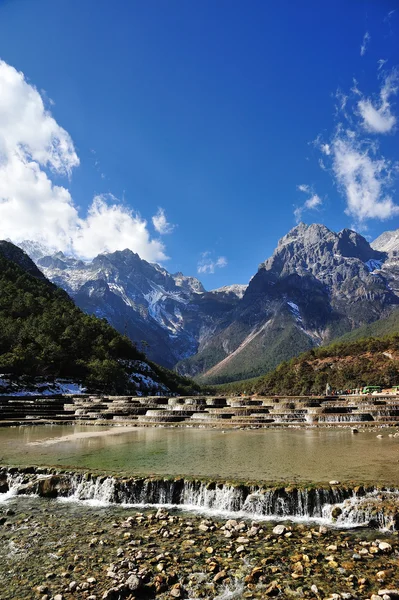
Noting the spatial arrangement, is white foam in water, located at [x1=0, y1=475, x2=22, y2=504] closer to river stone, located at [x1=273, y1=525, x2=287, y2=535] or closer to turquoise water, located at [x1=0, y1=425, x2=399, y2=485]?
turquoise water, located at [x1=0, y1=425, x2=399, y2=485]

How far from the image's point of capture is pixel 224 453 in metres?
22.5

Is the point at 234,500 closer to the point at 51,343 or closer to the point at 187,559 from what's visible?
the point at 187,559

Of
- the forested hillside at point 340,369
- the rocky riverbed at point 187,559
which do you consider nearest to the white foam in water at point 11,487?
the rocky riverbed at point 187,559

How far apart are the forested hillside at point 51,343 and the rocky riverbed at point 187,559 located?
232ft

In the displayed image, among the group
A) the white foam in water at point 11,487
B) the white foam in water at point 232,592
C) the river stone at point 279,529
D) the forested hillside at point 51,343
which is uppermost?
the forested hillside at point 51,343

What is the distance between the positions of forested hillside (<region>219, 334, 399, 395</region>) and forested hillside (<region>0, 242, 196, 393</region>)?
200 ft

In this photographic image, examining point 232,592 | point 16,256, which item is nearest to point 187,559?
point 232,592

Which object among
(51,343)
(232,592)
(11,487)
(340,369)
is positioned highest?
(51,343)

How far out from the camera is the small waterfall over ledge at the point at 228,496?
1327 cm

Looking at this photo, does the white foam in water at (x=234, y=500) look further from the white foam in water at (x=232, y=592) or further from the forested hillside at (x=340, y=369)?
the forested hillside at (x=340, y=369)

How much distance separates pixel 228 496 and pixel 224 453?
305 inches

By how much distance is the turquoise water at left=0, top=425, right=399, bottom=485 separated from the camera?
17375 mm

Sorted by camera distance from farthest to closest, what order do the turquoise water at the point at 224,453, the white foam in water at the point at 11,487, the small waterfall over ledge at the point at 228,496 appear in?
the turquoise water at the point at 224,453, the white foam in water at the point at 11,487, the small waterfall over ledge at the point at 228,496

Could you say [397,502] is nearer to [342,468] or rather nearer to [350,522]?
[350,522]
